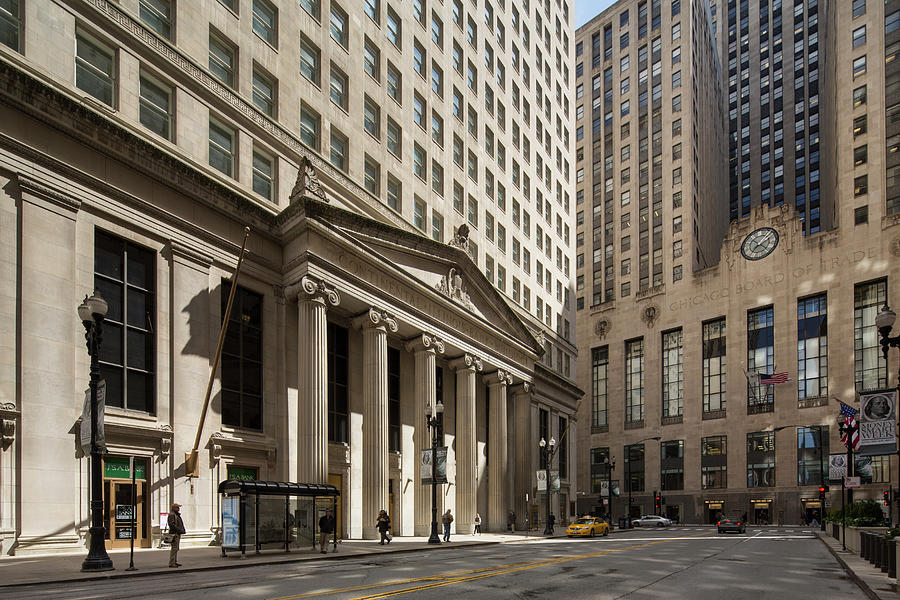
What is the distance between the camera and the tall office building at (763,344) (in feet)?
282

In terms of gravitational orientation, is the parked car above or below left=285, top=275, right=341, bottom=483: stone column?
below

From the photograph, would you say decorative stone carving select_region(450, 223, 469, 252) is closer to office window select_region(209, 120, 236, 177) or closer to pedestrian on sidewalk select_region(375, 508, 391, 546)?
office window select_region(209, 120, 236, 177)

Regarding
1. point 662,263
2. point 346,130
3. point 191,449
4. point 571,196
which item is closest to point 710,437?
point 662,263

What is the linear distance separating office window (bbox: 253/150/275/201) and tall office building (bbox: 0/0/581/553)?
0.13 m

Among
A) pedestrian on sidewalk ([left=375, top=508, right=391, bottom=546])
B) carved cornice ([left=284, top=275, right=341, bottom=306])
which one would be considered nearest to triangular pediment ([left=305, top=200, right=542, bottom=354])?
carved cornice ([left=284, top=275, right=341, bottom=306])

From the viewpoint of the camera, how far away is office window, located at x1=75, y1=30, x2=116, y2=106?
2598cm

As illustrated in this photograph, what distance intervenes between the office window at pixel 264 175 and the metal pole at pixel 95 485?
51.6ft

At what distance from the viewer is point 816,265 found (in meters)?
91.6

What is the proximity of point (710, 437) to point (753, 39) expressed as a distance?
294ft

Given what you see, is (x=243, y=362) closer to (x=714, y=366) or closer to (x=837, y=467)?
(x=837, y=467)

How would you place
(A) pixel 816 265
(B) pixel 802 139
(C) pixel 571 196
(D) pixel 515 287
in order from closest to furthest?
(D) pixel 515 287, (C) pixel 571 196, (A) pixel 816 265, (B) pixel 802 139

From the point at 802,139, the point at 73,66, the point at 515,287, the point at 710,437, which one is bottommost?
the point at 710,437

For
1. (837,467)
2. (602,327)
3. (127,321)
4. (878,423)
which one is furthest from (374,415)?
(602,327)

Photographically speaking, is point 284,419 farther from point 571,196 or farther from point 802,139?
point 802,139
